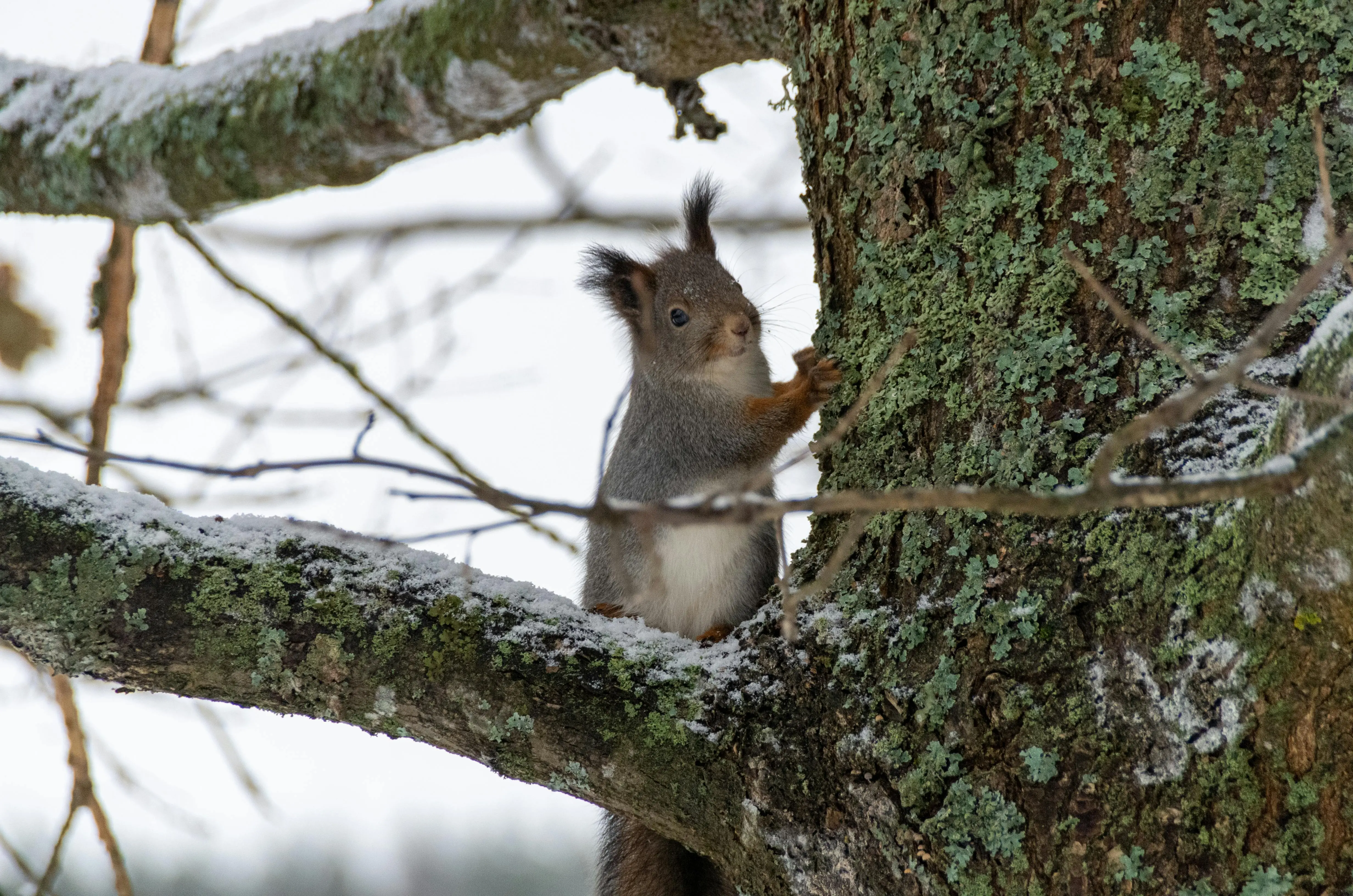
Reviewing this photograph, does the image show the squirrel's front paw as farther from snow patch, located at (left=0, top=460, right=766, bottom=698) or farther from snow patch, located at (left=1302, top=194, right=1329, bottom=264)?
snow patch, located at (left=1302, top=194, right=1329, bottom=264)

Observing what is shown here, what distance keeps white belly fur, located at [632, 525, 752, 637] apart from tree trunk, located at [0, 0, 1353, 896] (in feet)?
2.16

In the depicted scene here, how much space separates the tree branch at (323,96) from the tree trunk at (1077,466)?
66cm

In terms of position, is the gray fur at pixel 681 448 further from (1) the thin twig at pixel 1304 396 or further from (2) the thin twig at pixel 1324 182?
(1) the thin twig at pixel 1304 396

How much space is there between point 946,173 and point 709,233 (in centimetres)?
154

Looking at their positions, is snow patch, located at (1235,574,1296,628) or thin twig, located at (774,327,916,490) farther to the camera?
snow patch, located at (1235,574,1296,628)

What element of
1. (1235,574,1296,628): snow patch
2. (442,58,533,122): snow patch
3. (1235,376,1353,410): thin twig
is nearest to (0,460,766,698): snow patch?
(1235,574,1296,628): snow patch

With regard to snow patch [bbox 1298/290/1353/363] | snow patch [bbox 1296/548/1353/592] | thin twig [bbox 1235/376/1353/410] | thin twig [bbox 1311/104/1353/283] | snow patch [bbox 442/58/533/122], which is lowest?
snow patch [bbox 1296/548/1353/592]

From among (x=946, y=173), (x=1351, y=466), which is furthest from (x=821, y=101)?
(x=1351, y=466)

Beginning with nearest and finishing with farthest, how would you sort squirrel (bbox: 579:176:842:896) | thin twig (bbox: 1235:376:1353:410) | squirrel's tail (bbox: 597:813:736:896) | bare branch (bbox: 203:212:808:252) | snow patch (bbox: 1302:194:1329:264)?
thin twig (bbox: 1235:376:1353:410) < snow patch (bbox: 1302:194:1329:264) < squirrel's tail (bbox: 597:813:736:896) < squirrel (bbox: 579:176:842:896) < bare branch (bbox: 203:212:808:252)

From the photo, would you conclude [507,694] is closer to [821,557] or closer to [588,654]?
[588,654]

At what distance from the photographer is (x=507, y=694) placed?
1.60 metres

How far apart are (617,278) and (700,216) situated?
0.33 m

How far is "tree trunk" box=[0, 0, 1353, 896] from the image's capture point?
51.8 inches

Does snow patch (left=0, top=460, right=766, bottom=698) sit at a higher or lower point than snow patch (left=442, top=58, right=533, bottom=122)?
lower
